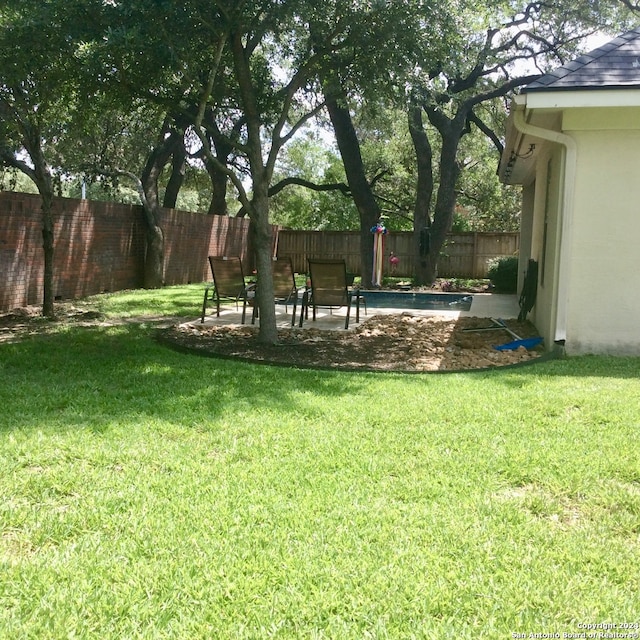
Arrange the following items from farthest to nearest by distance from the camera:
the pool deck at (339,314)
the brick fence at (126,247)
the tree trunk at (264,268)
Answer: the brick fence at (126,247)
the pool deck at (339,314)
the tree trunk at (264,268)

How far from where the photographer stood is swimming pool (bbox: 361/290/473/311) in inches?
541

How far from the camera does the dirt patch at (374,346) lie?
6.98m

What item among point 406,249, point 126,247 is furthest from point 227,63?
point 406,249

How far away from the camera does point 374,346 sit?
8.09m

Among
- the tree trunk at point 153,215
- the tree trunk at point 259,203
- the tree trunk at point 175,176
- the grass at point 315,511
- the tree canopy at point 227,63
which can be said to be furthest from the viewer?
the tree trunk at point 175,176

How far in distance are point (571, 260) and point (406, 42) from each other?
3.10 metres

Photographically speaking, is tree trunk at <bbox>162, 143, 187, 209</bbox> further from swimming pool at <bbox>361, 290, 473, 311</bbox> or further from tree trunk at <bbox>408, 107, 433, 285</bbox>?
swimming pool at <bbox>361, 290, 473, 311</bbox>

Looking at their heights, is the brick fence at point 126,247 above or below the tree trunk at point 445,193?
below

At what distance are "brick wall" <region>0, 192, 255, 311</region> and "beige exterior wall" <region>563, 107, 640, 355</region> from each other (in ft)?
30.2

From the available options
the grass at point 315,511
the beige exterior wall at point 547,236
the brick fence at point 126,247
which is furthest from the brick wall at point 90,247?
the beige exterior wall at point 547,236

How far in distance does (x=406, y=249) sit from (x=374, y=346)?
1521cm

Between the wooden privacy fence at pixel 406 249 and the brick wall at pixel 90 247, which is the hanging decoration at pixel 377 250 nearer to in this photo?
the wooden privacy fence at pixel 406 249

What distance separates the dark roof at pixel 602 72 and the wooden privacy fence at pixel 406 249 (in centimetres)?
1404

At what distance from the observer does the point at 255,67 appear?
9.09 m
